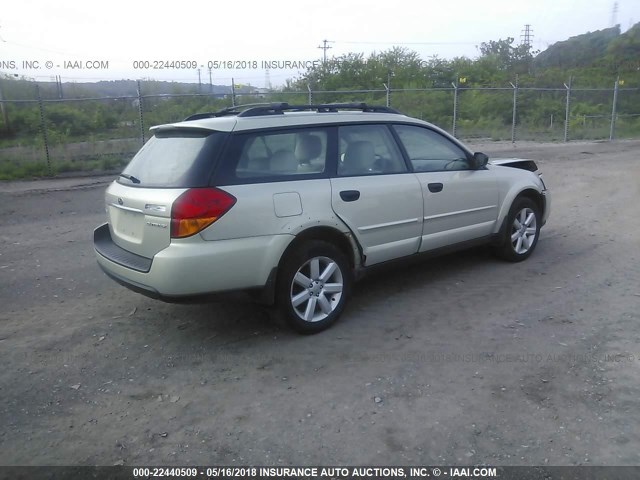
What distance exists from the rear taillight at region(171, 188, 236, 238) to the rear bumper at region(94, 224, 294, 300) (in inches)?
2.8

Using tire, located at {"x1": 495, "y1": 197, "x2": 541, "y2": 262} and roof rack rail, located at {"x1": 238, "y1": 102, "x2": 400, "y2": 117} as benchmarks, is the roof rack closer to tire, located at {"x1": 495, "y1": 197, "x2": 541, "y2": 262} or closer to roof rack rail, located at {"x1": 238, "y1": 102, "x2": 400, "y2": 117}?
roof rack rail, located at {"x1": 238, "y1": 102, "x2": 400, "y2": 117}

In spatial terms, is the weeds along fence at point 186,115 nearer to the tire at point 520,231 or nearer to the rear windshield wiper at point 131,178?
the tire at point 520,231

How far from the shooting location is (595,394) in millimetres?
3588

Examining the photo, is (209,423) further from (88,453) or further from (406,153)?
(406,153)

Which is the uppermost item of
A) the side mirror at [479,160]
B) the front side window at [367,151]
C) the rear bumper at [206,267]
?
the front side window at [367,151]

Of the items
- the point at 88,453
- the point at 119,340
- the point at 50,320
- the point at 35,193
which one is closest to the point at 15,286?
the point at 50,320

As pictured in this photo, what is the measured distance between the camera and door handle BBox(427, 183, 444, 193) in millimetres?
5246

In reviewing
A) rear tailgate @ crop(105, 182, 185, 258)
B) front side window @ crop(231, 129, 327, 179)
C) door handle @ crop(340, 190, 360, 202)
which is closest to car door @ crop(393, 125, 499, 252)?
door handle @ crop(340, 190, 360, 202)

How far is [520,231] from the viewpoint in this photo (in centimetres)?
628

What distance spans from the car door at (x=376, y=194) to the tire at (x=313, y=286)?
1.03 feet

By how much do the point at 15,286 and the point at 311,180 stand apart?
3.31 metres

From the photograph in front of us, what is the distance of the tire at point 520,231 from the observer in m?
6.15

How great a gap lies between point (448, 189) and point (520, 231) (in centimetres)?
136

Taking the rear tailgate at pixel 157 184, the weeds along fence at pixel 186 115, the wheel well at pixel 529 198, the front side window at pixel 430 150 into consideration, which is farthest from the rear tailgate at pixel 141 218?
the weeds along fence at pixel 186 115
